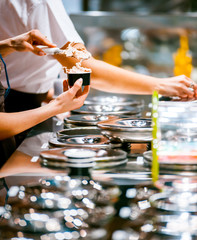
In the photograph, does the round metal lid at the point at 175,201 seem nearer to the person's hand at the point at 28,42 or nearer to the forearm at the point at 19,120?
the forearm at the point at 19,120

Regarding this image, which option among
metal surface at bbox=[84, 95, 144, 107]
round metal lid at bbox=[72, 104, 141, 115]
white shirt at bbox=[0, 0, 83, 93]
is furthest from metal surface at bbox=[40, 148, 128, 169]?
metal surface at bbox=[84, 95, 144, 107]

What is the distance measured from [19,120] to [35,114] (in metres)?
0.06

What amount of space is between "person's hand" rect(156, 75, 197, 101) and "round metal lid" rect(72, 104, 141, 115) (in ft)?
0.57

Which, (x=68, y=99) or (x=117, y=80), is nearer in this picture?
(x=68, y=99)

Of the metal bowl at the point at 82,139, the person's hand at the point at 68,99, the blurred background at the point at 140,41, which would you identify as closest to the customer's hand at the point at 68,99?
the person's hand at the point at 68,99

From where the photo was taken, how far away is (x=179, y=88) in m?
2.06

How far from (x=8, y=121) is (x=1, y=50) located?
15.5 inches

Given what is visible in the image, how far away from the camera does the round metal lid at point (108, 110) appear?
197 centimetres

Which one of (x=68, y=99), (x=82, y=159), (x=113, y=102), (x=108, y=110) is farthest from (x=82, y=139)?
(x=113, y=102)

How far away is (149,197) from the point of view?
101 centimetres

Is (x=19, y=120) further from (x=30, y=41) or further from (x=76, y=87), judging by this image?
(x=30, y=41)

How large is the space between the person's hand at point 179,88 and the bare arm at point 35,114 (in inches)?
28.6

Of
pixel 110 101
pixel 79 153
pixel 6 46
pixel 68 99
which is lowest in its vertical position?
pixel 110 101

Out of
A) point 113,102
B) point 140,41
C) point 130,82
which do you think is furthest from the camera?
point 140,41
